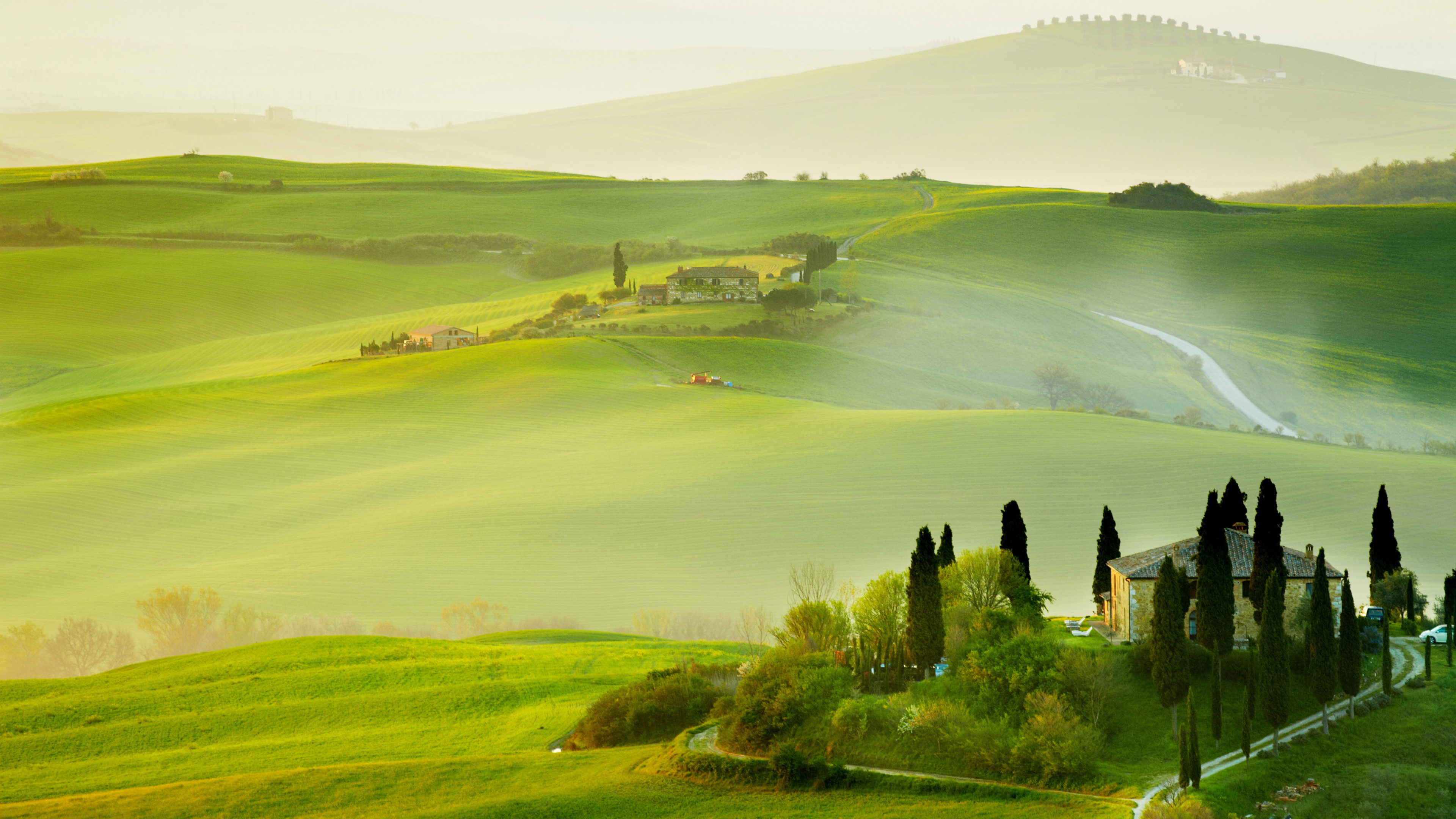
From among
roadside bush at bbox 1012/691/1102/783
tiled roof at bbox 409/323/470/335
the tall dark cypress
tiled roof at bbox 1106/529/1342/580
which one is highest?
tiled roof at bbox 409/323/470/335

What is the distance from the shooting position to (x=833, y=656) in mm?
47562

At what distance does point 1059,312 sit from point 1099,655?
117 m

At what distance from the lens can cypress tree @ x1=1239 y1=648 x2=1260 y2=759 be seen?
37250 millimetres

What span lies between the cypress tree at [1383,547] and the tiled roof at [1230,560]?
10281 mm

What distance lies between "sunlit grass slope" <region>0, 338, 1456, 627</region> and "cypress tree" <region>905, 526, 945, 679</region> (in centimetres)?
1966

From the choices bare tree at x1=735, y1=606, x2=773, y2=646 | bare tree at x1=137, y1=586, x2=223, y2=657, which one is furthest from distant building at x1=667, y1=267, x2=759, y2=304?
bare tree at x1=137, y1=586, x2=223, y2=657

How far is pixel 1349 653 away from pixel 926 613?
1455 centimetres

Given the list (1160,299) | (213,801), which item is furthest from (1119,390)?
(213,801)

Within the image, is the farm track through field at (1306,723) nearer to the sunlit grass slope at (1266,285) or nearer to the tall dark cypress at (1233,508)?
the tall dark cypress at (1233,508)

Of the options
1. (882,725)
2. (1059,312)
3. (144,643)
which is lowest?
(144,643)

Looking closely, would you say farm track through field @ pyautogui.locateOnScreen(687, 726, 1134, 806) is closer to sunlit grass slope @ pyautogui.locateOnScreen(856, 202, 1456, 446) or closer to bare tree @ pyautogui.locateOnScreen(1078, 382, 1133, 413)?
bare tree @ pyautogui.locateOnScreen(1078, 382, 1133, 413)

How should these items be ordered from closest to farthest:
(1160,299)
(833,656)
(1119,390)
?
(833,656), (1119,390), (1160,299)

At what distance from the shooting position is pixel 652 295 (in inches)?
Answer: 5536

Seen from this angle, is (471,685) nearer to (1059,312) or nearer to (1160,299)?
(1059,312)
